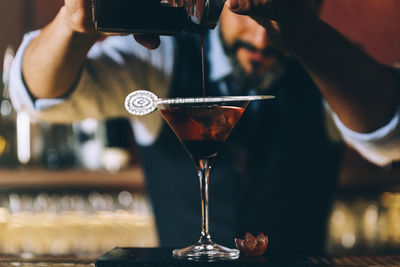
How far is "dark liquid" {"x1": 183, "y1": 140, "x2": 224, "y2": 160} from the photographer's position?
1081 mm

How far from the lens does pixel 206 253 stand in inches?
39.7

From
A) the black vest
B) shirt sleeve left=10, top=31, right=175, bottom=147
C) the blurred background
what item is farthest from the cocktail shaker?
the blurred background

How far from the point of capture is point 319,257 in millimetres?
1255

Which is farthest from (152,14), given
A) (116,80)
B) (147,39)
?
(116,80)

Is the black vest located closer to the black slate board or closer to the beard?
the beard

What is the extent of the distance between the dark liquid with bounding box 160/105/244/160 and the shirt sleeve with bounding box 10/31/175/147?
76 cm

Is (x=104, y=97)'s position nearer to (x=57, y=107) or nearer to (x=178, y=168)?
(x=57, y=107)

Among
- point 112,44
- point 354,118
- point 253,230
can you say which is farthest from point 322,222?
point 112,44

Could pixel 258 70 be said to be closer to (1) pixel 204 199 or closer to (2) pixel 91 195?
(1) pixel 204 199

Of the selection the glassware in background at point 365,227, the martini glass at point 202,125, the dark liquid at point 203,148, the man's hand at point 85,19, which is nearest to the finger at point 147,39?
the man's hand at point 85,19

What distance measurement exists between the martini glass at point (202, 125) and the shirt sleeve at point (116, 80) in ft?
2.44

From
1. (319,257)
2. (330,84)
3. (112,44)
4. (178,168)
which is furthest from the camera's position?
(178,168)

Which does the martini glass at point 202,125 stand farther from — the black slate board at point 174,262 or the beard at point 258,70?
the beard at point 258,70

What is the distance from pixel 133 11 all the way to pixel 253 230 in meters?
1.10
